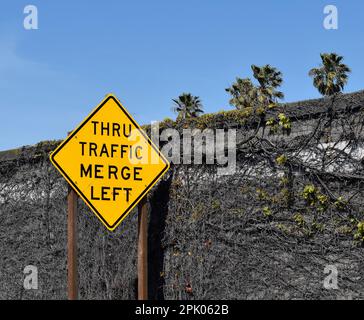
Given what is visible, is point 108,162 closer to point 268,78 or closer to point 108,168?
point 108,168

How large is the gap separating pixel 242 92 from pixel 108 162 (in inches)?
1076

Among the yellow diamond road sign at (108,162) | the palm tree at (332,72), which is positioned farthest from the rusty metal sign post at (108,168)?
the palm tree at (332,72)

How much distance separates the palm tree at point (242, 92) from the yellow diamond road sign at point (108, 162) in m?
26.1

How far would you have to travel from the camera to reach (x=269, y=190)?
25.3 ft

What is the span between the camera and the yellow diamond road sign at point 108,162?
7016 mm

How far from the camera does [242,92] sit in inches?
1334

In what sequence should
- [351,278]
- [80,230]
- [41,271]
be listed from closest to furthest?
1. [351,278]
2. [80,230]
3. [41,271]

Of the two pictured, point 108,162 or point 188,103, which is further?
point 188,103

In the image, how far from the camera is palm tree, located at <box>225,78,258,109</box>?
33.2 metres

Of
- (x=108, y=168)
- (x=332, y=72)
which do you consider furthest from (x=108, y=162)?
(x=332, y=72)

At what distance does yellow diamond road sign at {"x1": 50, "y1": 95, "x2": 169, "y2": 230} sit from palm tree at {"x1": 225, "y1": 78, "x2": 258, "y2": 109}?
26055mm
